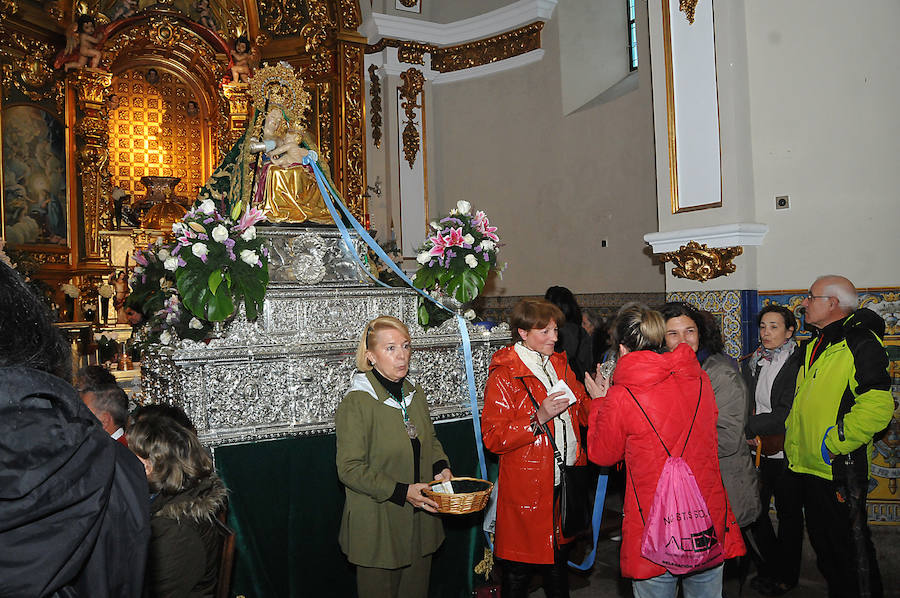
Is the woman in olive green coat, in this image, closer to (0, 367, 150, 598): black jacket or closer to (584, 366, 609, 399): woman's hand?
(584, 366, 609, 399): woman's hand

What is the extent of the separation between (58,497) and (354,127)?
1012 centimetres

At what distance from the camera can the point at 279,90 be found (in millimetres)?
5250

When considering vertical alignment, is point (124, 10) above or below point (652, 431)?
above

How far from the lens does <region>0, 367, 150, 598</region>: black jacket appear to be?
3.72ft

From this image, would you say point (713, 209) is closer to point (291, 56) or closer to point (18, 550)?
point (18, 550)

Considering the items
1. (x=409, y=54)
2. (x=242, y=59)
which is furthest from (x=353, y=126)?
(x=242, y=59)

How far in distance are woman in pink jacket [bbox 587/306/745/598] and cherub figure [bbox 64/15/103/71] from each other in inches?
369

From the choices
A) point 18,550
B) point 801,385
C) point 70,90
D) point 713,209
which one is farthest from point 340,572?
point 70,90

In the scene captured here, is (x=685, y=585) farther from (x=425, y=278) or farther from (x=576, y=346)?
(x=576, y=346)

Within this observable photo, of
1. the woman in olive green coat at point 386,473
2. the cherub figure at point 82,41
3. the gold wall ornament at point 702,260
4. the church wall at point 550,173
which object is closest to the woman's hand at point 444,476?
the woman in olive green coat at point 386,473

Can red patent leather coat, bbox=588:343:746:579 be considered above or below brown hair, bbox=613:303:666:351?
below

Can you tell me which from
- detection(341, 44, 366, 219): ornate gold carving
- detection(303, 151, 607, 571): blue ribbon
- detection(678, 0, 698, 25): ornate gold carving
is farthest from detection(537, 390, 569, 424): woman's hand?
detection(341, 44, 366, 219): ornate gold carving

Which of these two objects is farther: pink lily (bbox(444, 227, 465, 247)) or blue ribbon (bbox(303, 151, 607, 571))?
pink lily (bbox(444, 227, 465, 247))

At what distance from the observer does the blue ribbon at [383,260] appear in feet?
14.8
